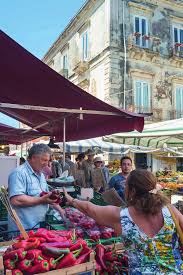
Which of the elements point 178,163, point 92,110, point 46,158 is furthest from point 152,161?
point 46,158

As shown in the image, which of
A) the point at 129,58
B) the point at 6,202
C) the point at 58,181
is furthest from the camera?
the point at 129,58

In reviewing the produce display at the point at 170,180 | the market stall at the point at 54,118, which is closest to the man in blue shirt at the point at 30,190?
the market stall at the point at 54,118

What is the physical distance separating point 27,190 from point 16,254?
123 centimetres

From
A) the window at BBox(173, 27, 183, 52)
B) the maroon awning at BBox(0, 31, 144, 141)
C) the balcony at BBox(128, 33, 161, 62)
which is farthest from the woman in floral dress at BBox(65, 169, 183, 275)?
the window at BBox(173, 27, 183, 52)

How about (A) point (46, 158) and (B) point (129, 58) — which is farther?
(B) point (129, 58)

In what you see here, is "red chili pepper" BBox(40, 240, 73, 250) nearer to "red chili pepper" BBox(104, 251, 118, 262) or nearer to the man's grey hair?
"red chili pepper" BBox(104, 251, 118, 262)

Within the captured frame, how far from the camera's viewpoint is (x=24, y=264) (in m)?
1.98

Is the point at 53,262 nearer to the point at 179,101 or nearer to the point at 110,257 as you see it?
the point at 110,257

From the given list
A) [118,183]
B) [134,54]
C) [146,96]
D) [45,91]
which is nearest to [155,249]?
[118,183]

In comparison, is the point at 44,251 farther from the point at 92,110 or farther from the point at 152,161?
the point at 152,161

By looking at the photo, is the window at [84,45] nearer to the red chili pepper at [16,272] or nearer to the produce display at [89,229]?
the produce display at [89,229]

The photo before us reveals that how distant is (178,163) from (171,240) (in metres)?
19.0

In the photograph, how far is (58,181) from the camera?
458 cm

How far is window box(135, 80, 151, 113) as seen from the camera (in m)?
20.4
